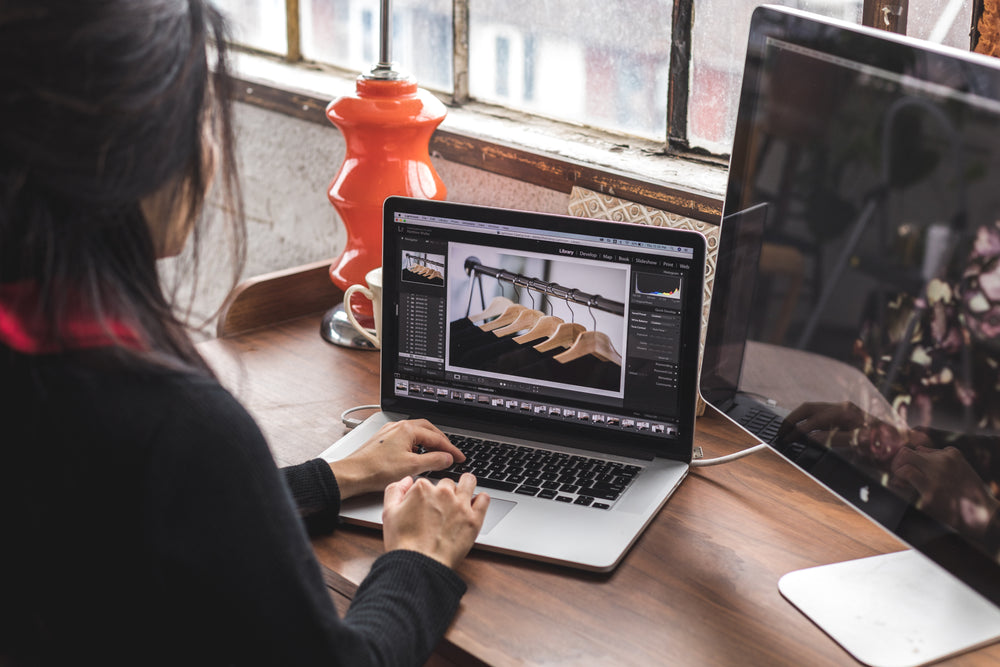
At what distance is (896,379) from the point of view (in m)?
0.73

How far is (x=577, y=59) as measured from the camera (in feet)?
5.15

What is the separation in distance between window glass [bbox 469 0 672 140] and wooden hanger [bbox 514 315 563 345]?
597 mm

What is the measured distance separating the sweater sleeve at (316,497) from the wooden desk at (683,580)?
0.02 meters

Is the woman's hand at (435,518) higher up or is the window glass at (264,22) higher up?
the window glass at (264,22)

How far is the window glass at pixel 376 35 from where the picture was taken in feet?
5.79

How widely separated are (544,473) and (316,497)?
23cm

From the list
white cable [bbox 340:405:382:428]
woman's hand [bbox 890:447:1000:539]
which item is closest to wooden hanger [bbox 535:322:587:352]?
white cable [bbox 340:405:382:428]

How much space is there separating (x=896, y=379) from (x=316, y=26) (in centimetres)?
162

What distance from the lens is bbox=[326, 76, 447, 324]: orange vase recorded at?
133cm

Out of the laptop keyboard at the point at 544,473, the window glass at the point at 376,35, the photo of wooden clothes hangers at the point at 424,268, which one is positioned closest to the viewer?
the laptop keyboard at the point at 544,473

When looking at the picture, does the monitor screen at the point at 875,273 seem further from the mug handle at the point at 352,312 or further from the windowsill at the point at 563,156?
the mug handle at the point at 352,312

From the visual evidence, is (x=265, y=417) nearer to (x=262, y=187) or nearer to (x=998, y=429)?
(x=998, y=429)

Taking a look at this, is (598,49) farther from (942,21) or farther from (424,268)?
(424,268)

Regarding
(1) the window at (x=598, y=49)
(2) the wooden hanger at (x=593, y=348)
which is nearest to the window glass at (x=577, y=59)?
(1) the window at (x=598, y=49)
